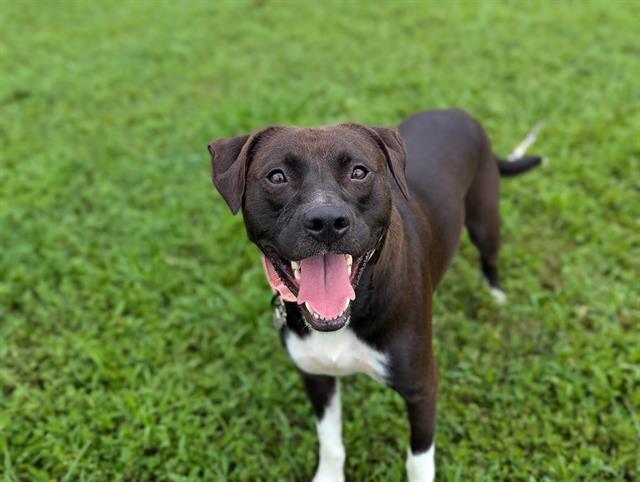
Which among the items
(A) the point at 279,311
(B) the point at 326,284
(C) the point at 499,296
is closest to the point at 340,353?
(A) the point at 279,311

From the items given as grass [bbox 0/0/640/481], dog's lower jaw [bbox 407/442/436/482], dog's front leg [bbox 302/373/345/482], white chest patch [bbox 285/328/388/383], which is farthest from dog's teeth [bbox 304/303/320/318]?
grass [bbox 0/0/640/481]

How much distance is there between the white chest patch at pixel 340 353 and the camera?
2.98 m

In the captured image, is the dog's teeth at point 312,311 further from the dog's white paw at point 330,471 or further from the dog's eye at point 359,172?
the dog's white paw at point 330,471

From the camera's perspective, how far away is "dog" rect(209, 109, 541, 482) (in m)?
2.59

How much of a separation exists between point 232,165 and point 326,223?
0.59m

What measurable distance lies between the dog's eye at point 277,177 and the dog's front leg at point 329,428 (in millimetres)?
1210

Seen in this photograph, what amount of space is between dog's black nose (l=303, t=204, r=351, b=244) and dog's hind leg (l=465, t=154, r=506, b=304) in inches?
74.1

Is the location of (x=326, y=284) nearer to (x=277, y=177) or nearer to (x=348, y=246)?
(x=348, y=246)

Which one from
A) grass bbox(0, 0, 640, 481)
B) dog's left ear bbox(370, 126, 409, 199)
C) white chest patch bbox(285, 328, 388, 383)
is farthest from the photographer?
grass bbox(0, 0, 640, 481)

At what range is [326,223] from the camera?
241cm

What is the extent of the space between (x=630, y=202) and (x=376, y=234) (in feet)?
11.7

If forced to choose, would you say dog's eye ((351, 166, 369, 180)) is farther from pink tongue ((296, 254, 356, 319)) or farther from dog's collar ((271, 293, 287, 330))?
dog's collar ((271, 293, 287, 330))

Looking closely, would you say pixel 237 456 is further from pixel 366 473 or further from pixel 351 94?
pixel 351 94

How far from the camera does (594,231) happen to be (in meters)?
5.09
